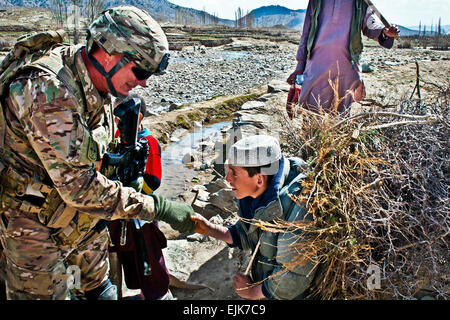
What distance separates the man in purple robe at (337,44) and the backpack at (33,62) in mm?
2010

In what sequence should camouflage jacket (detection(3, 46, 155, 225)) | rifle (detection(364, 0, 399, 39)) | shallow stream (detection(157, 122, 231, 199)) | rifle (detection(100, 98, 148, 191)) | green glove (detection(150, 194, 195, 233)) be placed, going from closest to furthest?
camouflage jacket (detection(3, 46, 155, 225)), green glove (detection(150, 194, 195, 233)), rifle (detection(100, 98, 148, 191)), rifle (detection(364, 0, 399, 39)), shallow stream (detection(157, 122, 231, 199))

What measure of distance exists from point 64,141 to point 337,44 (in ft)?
8.40

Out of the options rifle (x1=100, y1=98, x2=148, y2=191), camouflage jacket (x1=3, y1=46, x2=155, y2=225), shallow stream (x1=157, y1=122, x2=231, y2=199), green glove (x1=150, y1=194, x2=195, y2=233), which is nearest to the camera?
camouflage jacket (x1=3, y1=46, x2=155, y2=225)

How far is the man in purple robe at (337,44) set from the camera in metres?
3.16

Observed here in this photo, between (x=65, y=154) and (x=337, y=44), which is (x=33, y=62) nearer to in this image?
(x=65, y=154)

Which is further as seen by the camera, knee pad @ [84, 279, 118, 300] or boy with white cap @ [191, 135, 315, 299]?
knee pad @ [84, 279, 118, 300]

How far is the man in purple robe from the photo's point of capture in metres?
3.16

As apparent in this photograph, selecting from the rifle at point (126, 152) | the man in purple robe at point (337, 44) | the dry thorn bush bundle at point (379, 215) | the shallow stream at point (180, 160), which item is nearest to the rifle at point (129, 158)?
the rifle at point (126, 152)

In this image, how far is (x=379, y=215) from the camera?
5.74 ft

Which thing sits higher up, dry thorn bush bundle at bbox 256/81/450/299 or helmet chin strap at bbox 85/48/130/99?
helmet chin strap at bbox 85/48/130/99

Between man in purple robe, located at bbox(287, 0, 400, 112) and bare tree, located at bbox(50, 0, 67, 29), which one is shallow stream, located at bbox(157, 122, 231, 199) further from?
bare tree, located at bbox(50, 0, 67, 29)

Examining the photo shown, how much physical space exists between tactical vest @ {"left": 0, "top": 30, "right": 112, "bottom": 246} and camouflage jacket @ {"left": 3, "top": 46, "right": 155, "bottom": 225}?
22mm

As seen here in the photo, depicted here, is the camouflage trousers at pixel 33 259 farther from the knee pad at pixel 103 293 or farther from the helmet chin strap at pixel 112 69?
the helmet chin strap at pixel 112 69

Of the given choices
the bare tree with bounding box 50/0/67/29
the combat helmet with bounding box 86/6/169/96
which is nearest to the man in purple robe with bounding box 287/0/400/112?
the combat helmet with bounding box 86/6/169/96
